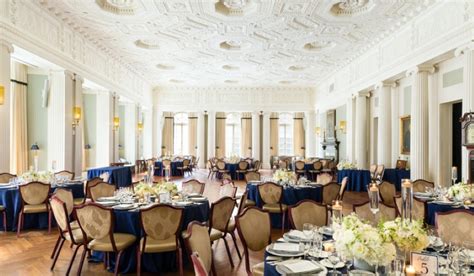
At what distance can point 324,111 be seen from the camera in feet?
60.0

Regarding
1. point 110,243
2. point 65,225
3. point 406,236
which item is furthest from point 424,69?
point 65,225

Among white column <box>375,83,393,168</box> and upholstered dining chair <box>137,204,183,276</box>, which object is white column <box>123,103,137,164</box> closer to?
white column <box>375,83,393,168</box>

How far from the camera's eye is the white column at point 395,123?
37.2 feet

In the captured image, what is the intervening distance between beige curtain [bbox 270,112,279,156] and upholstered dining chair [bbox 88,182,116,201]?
15615mm

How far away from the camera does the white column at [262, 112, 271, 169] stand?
20.0m

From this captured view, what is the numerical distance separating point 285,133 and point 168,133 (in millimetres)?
7314

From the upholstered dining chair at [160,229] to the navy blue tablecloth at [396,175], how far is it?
8.43 m

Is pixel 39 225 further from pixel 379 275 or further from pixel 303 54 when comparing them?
pixel 303 54

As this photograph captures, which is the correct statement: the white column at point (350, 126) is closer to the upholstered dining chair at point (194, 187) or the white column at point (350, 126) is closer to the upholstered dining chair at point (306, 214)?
the upholstered dining chair at point (194, 187)

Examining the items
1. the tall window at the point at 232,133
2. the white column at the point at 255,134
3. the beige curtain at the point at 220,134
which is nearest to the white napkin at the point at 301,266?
the white column at the point at 255,134

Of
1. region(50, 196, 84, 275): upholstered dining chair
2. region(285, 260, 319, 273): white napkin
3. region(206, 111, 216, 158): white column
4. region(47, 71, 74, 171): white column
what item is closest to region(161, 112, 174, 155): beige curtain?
region(206, 111, 216, 158): white column

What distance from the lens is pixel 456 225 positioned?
3.87 m

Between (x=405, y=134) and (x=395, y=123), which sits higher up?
(x=395, y=123)

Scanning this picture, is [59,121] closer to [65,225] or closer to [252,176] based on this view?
[252,176]
